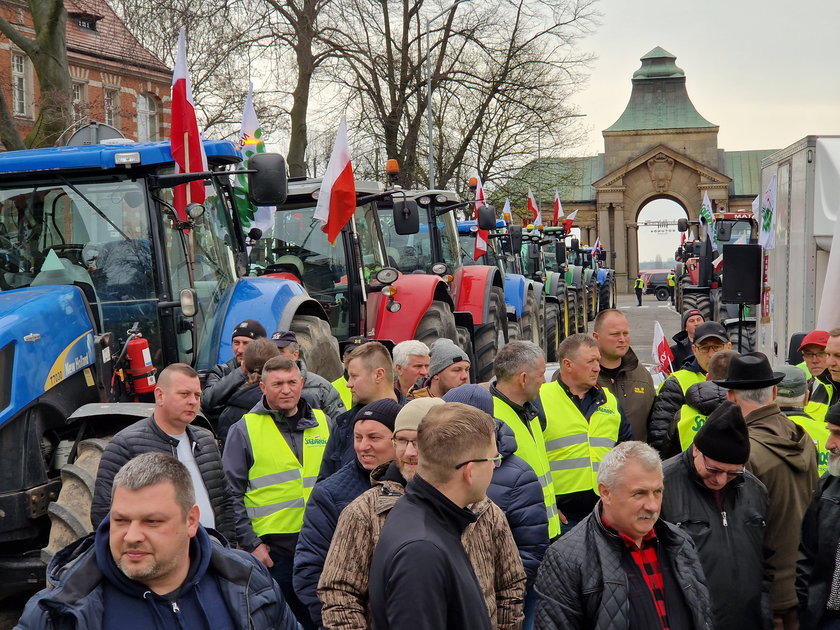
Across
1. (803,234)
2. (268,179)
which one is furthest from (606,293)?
(268,179)

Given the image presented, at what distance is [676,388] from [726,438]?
2.05 metres

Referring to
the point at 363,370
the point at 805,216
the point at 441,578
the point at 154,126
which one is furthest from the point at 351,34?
the point at 441,578

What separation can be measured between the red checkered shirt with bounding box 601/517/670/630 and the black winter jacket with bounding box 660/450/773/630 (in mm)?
620

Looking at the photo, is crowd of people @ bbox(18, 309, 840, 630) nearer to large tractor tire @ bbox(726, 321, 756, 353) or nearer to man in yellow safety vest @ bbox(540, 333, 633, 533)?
man in yellow safety vest @ bbox(540, 333, 633, 533)

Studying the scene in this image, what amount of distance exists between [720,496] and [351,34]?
2400cm

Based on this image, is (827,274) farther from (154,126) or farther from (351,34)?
(154,126)

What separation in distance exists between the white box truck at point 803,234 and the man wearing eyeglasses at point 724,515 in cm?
430

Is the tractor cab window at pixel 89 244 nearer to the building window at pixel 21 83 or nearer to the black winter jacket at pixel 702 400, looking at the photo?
the black winter jacket at pixel 702 400

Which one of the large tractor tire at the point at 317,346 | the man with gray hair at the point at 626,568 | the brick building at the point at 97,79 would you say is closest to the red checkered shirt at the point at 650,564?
the man with gray hair at the point at 626,568

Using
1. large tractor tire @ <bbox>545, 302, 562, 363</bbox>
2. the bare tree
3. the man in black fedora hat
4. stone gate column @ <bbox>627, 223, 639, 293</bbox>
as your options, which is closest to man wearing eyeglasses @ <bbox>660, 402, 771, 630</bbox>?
the man in black fedora hat

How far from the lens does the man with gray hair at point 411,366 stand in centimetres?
602

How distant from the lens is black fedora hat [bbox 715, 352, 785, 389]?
5.13 metres

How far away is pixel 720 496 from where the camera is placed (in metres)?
4.52

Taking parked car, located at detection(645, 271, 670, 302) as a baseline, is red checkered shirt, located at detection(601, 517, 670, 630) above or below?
above
